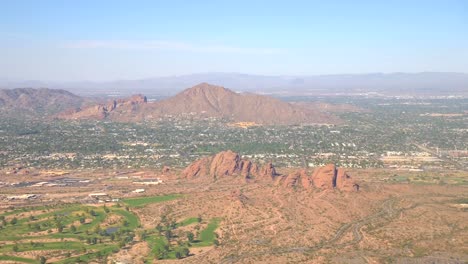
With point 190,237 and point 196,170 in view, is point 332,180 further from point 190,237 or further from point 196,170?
point 190,237

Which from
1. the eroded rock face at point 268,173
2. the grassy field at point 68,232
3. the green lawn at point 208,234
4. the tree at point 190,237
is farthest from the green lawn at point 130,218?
the eroded rock face at point 268,173

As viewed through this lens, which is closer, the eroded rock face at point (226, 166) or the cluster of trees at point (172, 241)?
the cluster of trees at point (172, 241)

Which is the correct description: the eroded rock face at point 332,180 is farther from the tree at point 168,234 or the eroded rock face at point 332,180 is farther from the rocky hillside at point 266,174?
the tree at point 168,234

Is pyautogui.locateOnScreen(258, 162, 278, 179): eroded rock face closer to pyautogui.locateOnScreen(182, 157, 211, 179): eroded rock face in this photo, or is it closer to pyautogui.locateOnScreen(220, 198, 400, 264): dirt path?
pyautogui.locateOnScreen(182, 157, 211, 179): eroded rock face

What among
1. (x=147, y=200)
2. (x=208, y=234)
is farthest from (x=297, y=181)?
(x=208, y=234)

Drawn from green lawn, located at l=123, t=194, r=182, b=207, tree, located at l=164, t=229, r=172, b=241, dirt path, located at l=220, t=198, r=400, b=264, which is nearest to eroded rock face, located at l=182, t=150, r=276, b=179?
green lawn, located at l=123, t=194, r=182, b=207

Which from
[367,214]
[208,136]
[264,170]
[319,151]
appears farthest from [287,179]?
[208,136]

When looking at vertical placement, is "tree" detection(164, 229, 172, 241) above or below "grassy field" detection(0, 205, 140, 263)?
above
